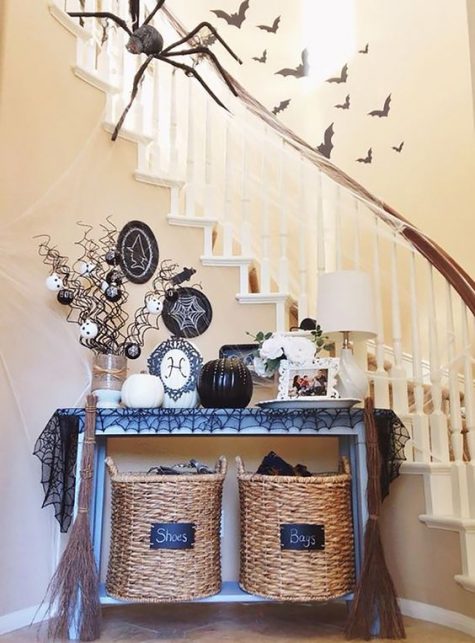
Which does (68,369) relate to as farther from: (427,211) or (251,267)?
(427,211)

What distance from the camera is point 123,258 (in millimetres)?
2527

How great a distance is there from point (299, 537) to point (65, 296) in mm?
1216

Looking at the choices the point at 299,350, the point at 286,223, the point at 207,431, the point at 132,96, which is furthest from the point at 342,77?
the point at 207,431

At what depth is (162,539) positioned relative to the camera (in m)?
1.86

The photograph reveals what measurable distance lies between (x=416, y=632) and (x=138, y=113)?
7.96ft

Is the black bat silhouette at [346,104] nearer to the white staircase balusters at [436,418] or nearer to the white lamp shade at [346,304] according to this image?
the white staircase balusters at [436,418]

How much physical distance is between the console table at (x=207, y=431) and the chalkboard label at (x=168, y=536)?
24cm

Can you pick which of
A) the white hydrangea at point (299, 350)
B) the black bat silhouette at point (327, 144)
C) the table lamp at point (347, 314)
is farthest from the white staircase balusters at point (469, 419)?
the black bat silhouette at point (327, 144)

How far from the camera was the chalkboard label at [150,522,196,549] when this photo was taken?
1.86 metres

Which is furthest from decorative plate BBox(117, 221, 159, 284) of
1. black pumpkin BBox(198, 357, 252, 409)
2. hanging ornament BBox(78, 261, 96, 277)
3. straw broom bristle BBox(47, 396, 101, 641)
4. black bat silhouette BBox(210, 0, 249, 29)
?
black bat silhouette BBox(210, 0, 249, 29)

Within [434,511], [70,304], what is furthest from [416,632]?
[70,304]

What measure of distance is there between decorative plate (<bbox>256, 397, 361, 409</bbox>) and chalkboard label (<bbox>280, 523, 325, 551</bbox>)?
0.39 meters

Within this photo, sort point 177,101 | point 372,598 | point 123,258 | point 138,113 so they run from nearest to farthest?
point 372,598 → point 123,258 → point 138,113 → point 177,101

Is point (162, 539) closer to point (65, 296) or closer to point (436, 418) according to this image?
point (65, 296)
